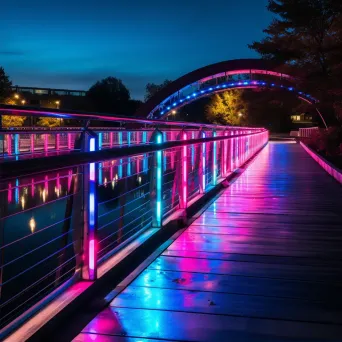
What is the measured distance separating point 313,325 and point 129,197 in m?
8.08

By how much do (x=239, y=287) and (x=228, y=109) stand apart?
74.8m

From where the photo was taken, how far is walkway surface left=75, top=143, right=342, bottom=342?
9.32ft

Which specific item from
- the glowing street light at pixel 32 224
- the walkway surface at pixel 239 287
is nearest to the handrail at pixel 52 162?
the walkway surface at pixel 239 287

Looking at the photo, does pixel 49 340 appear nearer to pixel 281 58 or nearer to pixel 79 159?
pixel 79 159

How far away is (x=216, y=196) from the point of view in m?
8.54

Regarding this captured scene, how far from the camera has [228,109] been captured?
77.2m

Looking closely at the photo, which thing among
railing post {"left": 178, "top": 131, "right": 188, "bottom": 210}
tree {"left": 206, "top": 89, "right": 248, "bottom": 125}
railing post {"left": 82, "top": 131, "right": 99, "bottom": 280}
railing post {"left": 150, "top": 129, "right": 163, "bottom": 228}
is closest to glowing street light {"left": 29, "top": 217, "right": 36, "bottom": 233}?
railing post {"left": 178, "top": 131, "right": 188, "bottom": 210}

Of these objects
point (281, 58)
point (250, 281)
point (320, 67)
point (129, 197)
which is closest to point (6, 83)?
point (281, 58)

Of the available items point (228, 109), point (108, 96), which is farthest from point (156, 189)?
point (108, 96)

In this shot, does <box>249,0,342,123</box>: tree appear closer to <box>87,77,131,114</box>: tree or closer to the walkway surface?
the walkway surface

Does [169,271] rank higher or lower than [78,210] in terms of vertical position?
lower

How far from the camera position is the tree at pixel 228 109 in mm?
75750

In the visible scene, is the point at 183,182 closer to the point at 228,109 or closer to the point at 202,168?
the point at 202,168

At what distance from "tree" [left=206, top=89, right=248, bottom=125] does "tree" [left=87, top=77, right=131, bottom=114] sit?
63.4 feet
